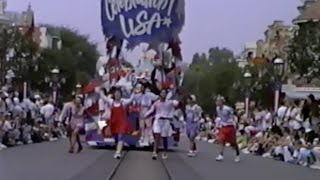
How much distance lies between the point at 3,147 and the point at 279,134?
994 centimetres

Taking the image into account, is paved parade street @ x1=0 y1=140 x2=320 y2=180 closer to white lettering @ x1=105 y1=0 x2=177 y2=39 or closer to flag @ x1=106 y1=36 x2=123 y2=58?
flag @ x1=106 y1=36 x2=123 y2=58

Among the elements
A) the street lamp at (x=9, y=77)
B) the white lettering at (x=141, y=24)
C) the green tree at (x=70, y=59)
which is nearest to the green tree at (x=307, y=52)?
the white lettering at (x=141, y=24)

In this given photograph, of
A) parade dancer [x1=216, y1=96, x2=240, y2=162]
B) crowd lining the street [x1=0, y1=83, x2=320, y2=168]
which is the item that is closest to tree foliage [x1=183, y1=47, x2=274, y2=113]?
crowd lining the street [x1=0, y1=83, x2=320, y2=168]

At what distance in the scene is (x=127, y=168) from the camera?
73.2ft

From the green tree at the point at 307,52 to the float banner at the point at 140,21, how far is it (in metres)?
9.85

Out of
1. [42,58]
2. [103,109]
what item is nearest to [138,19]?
[103,109]

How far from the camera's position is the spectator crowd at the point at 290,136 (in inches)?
1124

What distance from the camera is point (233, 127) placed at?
28094 mm

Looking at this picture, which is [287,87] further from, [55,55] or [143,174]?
[143,174]

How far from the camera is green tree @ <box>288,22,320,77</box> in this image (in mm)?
42644

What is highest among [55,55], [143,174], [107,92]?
[55,55]

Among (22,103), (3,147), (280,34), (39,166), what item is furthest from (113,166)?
(280,34)

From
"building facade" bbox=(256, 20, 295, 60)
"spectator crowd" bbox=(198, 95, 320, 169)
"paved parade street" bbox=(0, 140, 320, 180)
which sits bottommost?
"paved parade street" bbox=(0, 140, 320, 180)

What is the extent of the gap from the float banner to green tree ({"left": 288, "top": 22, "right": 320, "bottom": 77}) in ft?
32.3
